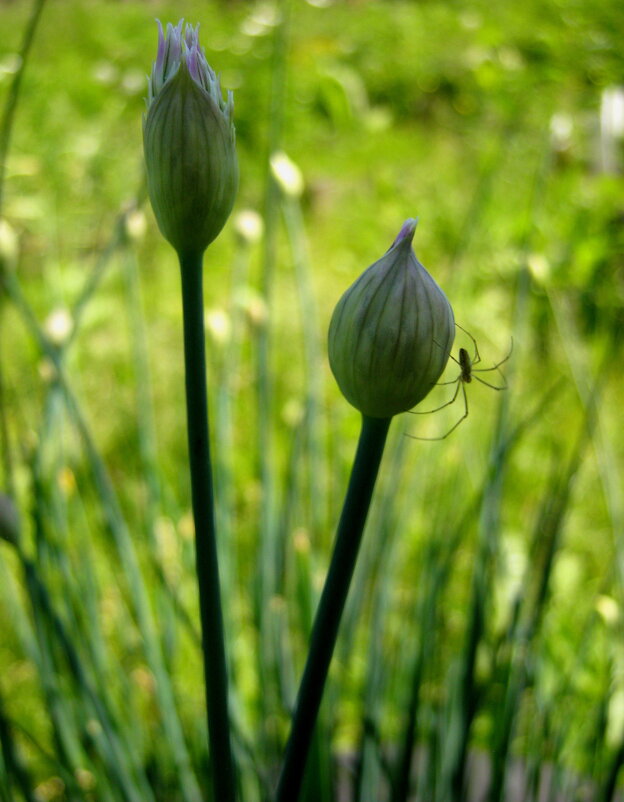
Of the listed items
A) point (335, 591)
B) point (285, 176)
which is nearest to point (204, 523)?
point (335, 591)

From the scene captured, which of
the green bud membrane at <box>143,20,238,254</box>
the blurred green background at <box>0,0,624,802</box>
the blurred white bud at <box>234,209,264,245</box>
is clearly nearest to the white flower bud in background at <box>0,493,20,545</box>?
the blurred green background at <box>0,0,624,802</box>

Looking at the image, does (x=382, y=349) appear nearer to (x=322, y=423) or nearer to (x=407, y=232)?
(x=407, y=232)

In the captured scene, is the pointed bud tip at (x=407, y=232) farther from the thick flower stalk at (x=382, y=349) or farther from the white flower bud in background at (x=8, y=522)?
the white flower bud in background at (x=8, y=522)

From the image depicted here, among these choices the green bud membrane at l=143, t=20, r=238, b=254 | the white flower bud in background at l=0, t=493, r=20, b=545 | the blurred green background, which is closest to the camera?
the green bud membrane at l=143, t=20, r=238, b=254

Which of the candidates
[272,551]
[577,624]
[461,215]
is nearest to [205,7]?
[461,215]

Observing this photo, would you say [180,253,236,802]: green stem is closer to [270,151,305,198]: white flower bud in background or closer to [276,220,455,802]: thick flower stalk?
[276,220,455,802]: thick flower stalk
